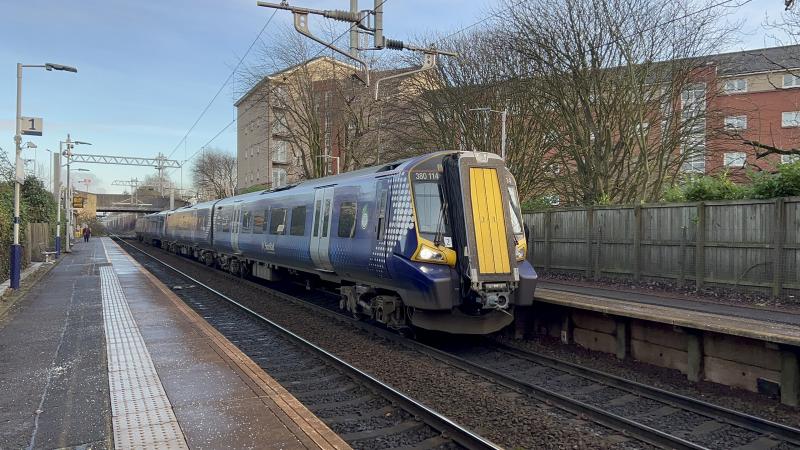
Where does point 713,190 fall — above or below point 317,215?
above

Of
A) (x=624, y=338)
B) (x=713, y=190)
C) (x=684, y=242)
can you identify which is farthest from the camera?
(x=684, y=242)

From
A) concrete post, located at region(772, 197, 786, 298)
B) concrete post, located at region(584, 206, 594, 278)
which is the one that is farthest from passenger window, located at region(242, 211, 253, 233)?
concrete post, located at region(772, 197, 786, 298)

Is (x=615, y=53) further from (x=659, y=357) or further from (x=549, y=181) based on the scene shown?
(x=659, y=357)

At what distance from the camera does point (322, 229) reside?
11.4 meters

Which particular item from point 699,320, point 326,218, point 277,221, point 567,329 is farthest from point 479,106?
point 699,320

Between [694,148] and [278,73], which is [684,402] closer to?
[694,148]

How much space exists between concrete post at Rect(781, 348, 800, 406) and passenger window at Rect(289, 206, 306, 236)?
9024 millimetres

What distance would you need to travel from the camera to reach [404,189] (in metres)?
8.34

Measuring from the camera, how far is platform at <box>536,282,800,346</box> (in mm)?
6465

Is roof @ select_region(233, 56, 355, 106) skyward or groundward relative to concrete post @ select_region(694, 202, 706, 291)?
skyward

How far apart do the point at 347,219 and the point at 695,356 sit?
19.5 ft

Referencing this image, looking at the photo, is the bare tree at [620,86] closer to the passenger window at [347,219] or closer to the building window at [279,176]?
the passenger window at [347,219]

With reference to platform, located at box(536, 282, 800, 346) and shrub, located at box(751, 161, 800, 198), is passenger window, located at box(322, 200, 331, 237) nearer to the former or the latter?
platform, located at box(536, 282, 800, 346)

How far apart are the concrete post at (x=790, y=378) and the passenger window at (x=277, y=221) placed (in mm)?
10595
